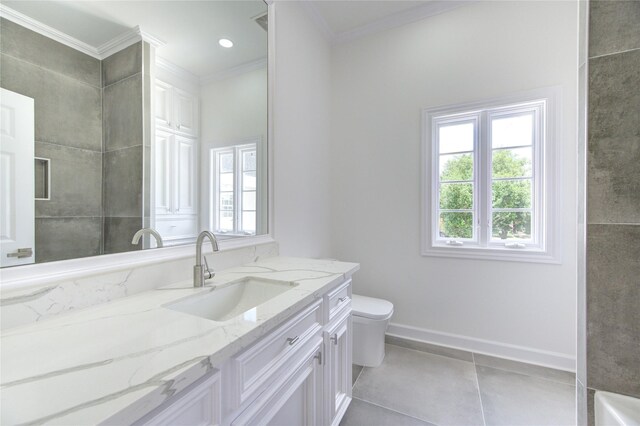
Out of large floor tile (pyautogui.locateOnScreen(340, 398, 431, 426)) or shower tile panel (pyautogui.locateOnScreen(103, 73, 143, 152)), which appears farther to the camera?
large floor tile (pyautogui.locateOnScreen(340, 398, 431, 426))

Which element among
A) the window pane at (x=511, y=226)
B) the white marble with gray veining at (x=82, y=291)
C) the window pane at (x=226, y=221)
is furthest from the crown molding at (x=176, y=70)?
the window pane at (x=511, y=226)

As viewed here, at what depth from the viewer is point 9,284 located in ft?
2.28

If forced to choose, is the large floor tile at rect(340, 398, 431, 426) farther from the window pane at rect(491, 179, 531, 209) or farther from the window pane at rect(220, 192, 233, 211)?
the window pane at rect(491, 179, 531, 209)

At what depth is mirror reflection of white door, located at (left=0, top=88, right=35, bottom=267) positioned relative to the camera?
0.72 metres

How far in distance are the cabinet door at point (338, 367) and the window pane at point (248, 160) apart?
101 cm

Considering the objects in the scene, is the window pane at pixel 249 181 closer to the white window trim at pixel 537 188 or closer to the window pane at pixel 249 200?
the window pane at pixel 249 200

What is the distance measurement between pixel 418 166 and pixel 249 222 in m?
1.49

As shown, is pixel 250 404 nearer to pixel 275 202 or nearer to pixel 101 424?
pixel 101 424

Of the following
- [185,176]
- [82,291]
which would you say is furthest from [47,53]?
[82,291]

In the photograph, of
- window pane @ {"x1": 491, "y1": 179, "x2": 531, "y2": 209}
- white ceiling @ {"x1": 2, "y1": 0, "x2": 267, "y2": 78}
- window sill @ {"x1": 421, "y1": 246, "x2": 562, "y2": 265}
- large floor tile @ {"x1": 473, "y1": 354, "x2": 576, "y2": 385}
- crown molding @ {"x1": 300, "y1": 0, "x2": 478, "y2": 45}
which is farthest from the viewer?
crown molding @ {"x1": 300, "y1": 0, "x2": 478, "y2": 45}

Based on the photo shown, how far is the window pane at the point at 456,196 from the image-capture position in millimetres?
2145

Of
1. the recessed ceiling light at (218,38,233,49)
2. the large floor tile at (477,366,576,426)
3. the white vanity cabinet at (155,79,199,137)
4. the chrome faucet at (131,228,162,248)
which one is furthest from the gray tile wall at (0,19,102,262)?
the large floor tile at (477,366,576,426)

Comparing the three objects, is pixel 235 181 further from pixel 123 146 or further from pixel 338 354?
pixel 338 354

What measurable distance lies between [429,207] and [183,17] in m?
2.03
